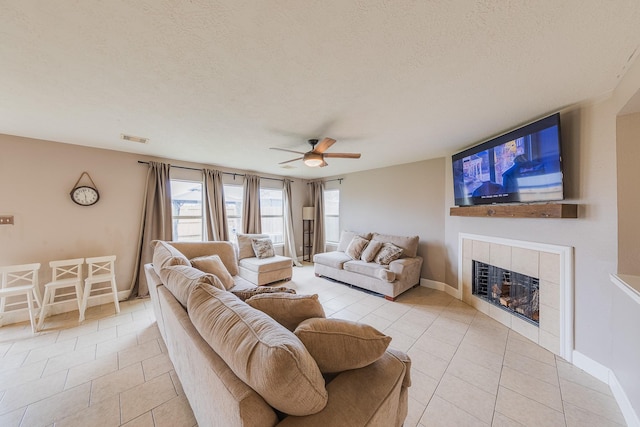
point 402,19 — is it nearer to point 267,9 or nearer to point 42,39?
point 267,9

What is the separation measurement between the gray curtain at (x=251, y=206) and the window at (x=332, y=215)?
1.80 meters

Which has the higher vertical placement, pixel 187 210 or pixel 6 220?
pixel 187 210

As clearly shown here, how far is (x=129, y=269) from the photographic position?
351 centimetres

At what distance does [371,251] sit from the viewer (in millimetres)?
4004

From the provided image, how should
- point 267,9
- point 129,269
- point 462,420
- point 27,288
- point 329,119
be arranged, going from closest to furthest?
point 267,9 < point 462,420 < point 329,119 < point 27,288 < point 129,269

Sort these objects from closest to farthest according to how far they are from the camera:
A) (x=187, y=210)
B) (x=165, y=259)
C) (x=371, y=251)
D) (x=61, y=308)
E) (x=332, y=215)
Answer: (x=165, y=259) → (x=61, y=308) → (x=371, y=251) → (x=187, y=210) → (x=332, y=215)

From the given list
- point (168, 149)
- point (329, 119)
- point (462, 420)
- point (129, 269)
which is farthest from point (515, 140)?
point (129, 269)

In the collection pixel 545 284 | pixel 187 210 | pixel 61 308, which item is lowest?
pixel 61 308

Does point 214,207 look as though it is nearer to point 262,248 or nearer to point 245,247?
point 245,247

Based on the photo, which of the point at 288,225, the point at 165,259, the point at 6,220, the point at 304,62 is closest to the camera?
the point at 304,62

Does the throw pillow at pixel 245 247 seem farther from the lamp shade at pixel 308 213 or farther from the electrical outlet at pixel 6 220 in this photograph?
the electrical outlet at pixel 6 220

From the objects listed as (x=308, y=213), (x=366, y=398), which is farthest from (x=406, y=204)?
(x=366, y=398)

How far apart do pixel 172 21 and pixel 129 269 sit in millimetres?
3838

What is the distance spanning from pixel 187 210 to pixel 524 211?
507cm
